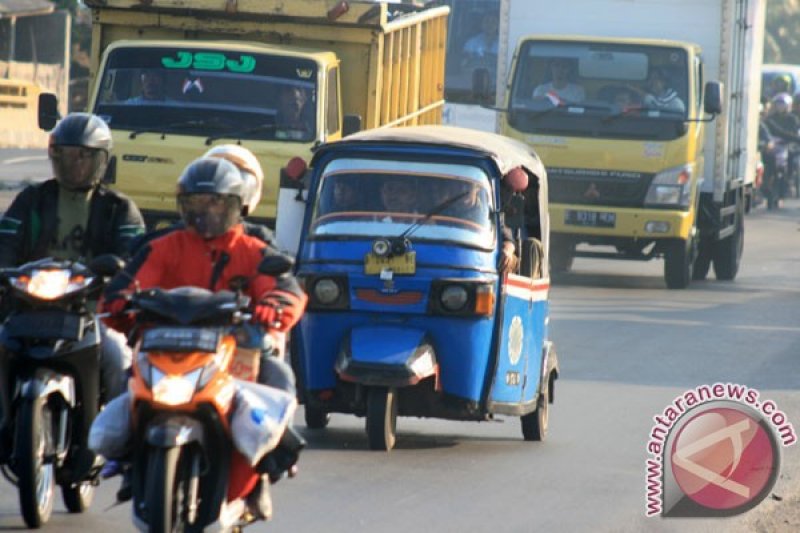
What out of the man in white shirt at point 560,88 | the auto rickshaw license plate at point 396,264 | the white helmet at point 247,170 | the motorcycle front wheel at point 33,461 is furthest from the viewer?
the man in white shirt at point 560,88

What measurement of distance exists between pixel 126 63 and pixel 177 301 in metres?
10.5

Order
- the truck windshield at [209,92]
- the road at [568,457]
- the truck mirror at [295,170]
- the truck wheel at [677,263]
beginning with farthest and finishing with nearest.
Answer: the truck wheel at [677,263], the truck windshield at [209,92], the truck mirror at [295,170], the road at [568,457]

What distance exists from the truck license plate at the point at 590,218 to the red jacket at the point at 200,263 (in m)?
14.4

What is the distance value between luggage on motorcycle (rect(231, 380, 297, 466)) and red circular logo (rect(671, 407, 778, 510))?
2773mm

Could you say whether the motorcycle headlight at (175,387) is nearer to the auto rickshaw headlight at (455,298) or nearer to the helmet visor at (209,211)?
the helmet visor at (209,211)

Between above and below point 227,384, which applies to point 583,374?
below

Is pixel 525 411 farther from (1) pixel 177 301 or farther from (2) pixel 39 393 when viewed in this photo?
(1) pixel 177 301

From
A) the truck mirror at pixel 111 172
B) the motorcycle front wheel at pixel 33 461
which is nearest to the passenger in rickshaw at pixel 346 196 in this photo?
the truck mirror at pixel 111 172

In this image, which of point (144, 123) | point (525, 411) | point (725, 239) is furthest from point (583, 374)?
point (725, 239)

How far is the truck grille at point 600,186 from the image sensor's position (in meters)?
21.3

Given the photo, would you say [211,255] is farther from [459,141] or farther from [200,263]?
[459,141]

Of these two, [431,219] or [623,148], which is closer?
[431,219]

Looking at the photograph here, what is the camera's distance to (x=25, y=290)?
7.68 meters

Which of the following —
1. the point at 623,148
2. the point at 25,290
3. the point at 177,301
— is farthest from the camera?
the point at 623,148
